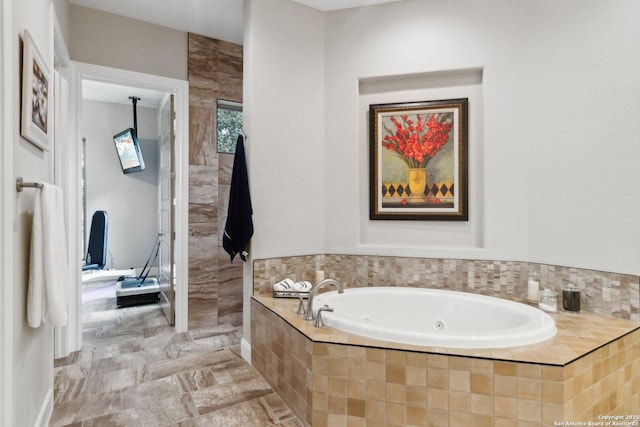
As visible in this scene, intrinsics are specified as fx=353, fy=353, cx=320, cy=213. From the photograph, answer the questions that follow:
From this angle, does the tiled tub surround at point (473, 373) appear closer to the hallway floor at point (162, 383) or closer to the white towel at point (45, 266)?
the hallway floor at point (162, 383)

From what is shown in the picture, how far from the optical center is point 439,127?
110 inches

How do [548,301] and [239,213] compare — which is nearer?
[548,301]

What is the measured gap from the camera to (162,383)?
2410 millimetres

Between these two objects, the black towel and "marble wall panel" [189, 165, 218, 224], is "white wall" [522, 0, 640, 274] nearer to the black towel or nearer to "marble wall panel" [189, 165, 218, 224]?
the black towel

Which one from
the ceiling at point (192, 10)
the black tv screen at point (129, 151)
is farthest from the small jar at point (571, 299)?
the black tv screen at point (129, 151)

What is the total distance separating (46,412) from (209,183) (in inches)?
84.5

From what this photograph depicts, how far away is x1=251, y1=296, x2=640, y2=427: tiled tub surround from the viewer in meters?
1.54

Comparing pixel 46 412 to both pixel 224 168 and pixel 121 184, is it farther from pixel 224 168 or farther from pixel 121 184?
pixel 121 184

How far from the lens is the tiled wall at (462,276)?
2162 millimetres

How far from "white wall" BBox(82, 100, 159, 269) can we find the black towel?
154 inches

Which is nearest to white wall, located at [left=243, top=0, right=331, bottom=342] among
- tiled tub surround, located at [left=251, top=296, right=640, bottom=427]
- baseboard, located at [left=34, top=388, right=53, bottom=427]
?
tiled tub surround, located at [left=251, top=296, right=640, bottom=427]

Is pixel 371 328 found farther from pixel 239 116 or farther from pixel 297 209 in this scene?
pixel 239 116

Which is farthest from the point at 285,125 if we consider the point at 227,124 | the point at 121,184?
the point at 121,184

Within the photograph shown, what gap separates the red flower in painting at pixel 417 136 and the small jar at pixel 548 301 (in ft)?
4.04
